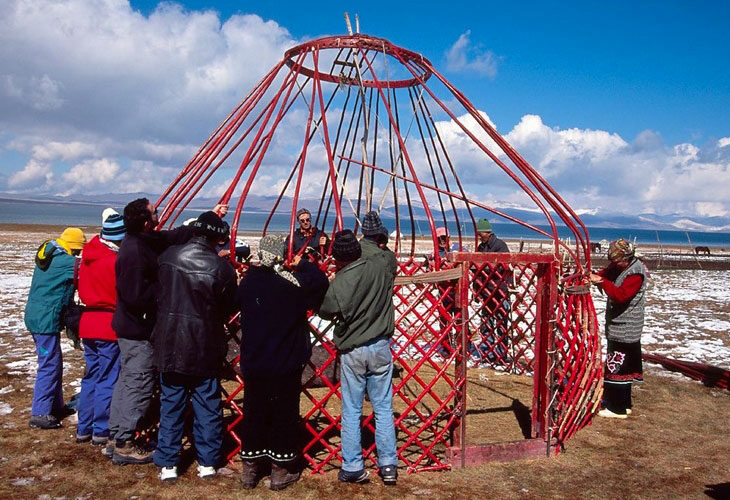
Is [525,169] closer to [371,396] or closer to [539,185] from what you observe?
[539,185]

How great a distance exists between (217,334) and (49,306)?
1.42m

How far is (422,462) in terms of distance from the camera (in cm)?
341

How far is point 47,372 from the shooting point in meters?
3.66

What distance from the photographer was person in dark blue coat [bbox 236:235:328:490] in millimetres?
2791

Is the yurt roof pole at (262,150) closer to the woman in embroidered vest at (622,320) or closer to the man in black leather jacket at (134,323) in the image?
the man in black leather jacket at (134,323)

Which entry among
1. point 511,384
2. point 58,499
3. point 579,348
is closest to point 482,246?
point 511,384

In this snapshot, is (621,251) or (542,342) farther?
(621,251)

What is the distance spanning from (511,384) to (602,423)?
3.64 ft

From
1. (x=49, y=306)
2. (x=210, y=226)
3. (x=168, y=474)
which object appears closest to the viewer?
(x=210, y=226)

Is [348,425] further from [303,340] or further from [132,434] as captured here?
[132,434]

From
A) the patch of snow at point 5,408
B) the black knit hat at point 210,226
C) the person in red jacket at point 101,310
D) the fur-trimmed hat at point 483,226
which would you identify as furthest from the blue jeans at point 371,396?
the fur-trimmed hat at point 483,226

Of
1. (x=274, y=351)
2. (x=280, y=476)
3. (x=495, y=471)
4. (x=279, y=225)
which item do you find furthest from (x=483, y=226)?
(x=279, y=225)

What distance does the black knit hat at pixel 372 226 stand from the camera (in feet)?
11.1

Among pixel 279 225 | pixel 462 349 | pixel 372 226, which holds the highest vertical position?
pixel 279 225
